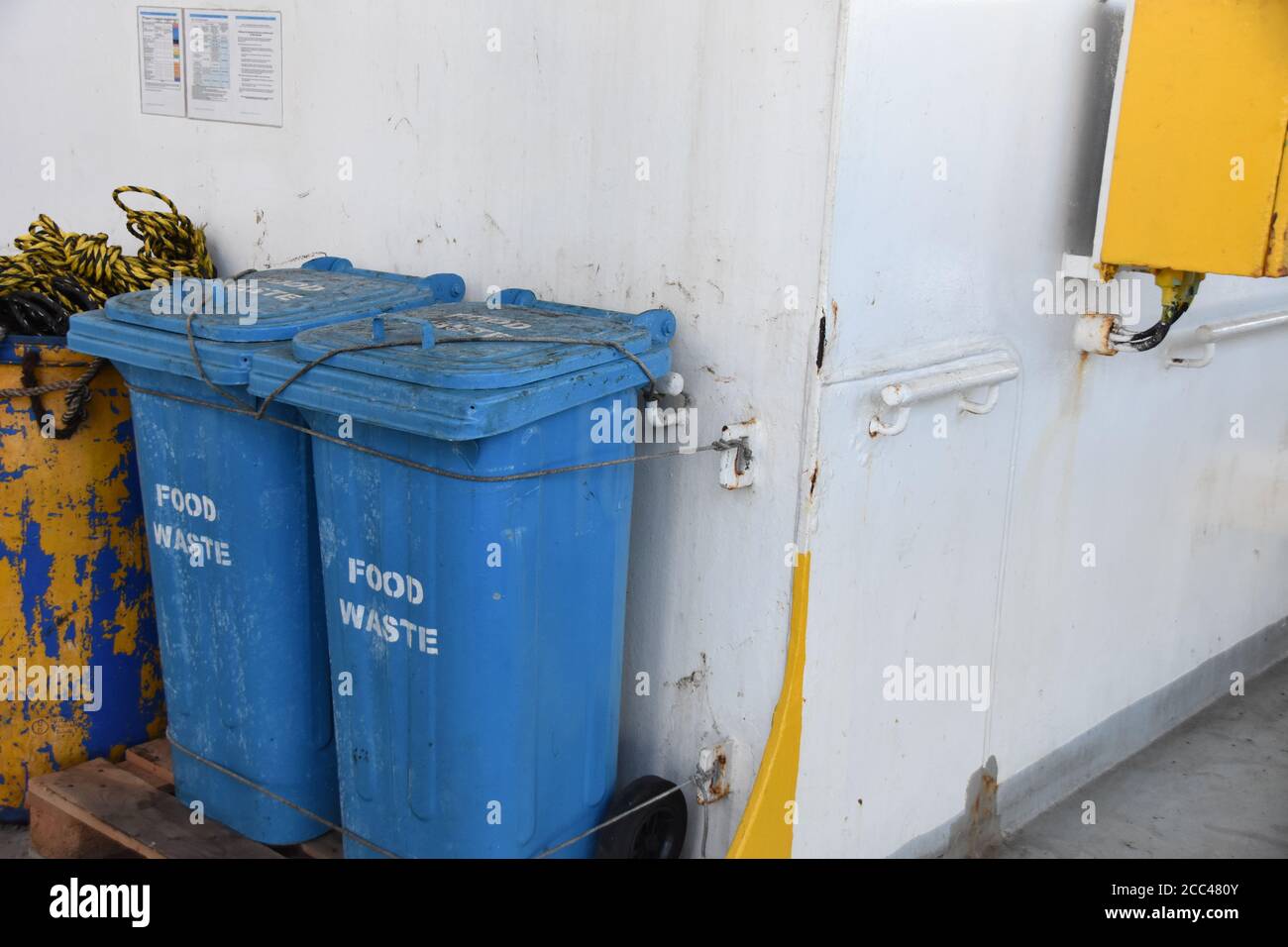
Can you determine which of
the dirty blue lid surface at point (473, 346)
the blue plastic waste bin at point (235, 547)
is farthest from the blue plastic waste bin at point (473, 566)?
the blue plastic waste bin at point (235, 547)

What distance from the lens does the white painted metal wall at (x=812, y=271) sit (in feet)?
7.48

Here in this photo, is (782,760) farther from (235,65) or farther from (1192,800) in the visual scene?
(235,65)

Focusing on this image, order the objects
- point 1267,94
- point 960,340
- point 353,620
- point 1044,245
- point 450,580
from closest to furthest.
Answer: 1. point 450,580
2. point 353,620
3. point 1267,94
4. point 960,340
5. point 1044,245

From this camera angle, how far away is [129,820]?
264 cm

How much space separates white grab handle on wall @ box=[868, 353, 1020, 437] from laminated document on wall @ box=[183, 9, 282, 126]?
1745mm

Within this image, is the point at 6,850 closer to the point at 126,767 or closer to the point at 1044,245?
the point at 126,767

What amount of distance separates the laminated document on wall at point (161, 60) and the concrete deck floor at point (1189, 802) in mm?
1925

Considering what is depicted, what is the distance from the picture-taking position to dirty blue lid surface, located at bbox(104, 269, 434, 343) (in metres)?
2.33

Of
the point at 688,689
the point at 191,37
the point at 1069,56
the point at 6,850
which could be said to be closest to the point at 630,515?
the point at 688,689

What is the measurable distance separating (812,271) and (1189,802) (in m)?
2.05

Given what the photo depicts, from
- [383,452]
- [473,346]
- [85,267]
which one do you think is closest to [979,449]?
[473,346]

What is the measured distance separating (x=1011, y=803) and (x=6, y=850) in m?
2.40

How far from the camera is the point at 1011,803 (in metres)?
3.15

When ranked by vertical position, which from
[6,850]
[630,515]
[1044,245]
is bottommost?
[6,850]
